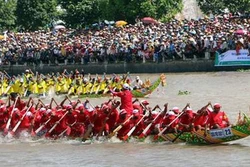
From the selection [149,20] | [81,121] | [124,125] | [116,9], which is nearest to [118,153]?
[124,125]

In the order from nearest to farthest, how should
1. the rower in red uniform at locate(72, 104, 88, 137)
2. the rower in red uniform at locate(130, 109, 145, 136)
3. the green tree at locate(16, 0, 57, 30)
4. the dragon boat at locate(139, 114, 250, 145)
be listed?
the dragon boat at locate(139, 114, 250, 145) → the rower in red uniform at locate(130, 109, 145, 136) → the rower in red uniform at locate(72, 104, 88, 137) → the green tree at locate(16, 0, 57, 30)

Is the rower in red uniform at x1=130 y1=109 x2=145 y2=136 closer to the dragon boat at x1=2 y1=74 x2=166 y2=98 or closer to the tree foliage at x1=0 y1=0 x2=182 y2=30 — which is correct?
the dragon boat at x1=2 y1=74 x2=166 y2=98

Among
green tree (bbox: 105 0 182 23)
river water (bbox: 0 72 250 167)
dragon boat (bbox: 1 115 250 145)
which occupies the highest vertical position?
green tree (bbox: 105 0 182 23)

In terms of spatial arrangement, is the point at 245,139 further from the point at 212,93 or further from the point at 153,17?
the point at 153,17

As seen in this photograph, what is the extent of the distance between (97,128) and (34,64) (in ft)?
76.3

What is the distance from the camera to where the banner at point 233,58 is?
1260 inches

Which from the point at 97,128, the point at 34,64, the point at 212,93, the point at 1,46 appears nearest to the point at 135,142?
the point at 97,128

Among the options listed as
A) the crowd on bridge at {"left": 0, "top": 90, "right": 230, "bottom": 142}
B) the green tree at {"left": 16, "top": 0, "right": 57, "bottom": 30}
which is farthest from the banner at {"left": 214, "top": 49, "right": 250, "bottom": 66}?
the green tree at {"left": 16, "top": 0, "right": 57, "bottom": 30}

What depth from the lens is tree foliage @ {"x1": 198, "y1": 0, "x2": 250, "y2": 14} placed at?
141ft

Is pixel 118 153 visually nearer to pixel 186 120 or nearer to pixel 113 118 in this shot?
pixel 113 118

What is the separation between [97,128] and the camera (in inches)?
716

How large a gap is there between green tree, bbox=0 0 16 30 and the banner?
85.0 ft

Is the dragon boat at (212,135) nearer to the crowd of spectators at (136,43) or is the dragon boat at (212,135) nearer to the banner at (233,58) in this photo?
the crowd of spectators at (136,43)

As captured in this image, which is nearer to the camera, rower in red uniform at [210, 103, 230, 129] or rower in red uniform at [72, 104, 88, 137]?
rower in red uniform at [210, 103, 230, 129]
